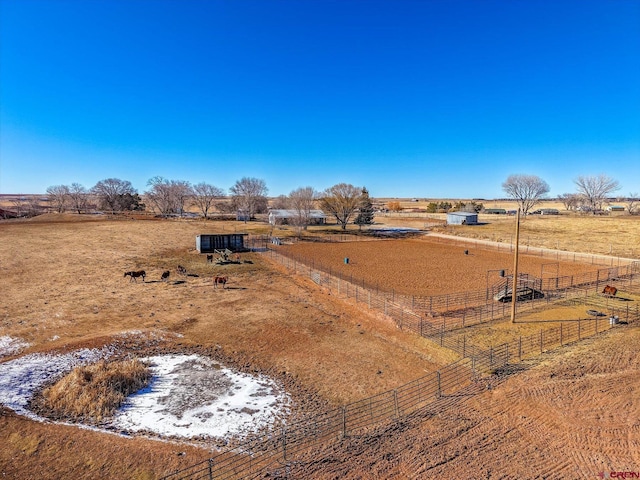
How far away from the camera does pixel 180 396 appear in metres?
13.1

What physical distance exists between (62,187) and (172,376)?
Answer: 446 ft

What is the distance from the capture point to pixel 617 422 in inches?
429

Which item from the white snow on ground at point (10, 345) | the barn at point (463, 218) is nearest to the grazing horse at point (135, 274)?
the white snow on ground at point (10, 345)

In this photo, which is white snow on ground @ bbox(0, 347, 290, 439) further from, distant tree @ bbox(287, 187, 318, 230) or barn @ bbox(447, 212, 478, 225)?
barn @ bbox(447, 212, 478, 225)

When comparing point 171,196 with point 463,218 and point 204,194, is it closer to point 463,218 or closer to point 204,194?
point 204,194

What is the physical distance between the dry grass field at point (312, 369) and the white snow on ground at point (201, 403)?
2.39 ft

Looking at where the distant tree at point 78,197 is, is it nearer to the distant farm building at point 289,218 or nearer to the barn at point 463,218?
the distant farm building at point 289,218

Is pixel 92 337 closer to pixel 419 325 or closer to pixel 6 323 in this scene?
pixel 6 323

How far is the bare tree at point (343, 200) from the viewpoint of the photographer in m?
72.6

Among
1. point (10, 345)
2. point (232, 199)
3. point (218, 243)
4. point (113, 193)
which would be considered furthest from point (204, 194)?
point (10, 345)

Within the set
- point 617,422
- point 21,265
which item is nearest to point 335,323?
point 617,422

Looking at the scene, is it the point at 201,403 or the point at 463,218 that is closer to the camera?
the point at 201,403

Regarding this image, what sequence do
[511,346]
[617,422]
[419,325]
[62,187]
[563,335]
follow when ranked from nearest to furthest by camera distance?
[617,422] → [511,346] → [563,335] → [419,325] → [62,187]

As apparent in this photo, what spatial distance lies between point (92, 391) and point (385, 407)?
9964mm
